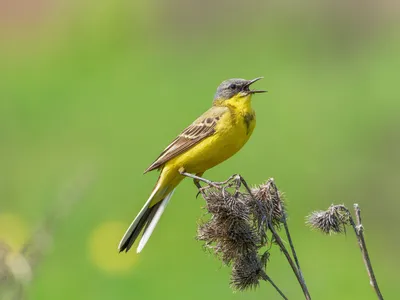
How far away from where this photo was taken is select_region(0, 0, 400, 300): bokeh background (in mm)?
10977

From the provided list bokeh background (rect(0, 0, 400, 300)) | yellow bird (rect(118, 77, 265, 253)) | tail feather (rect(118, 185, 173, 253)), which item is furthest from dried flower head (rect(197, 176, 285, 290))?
yellow bird (rect(118, 77, 265, 253))

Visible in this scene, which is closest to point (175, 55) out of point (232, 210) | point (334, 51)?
point (334, 51)

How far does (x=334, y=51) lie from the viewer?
18875 millimetres

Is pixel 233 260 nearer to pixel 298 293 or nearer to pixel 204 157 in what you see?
pixel 204 157

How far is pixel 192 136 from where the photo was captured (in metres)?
6.55

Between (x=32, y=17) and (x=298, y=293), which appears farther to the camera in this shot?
(x=32, y=17)

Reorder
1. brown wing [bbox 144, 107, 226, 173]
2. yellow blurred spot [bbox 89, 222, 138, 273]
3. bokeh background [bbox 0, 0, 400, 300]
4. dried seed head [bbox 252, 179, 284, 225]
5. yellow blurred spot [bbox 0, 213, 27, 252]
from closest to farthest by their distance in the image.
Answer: dried seed head [bbox 252, 179, 284, 225]
brown wing [bbox 144, 107, 226, 173]
yellow blurred spot [bbox 0, 213, 27, 252]
yellow blurred spot [bbox 89, 222, 138, 273]
bokeh background [bbox 0, 0, 400, 300]

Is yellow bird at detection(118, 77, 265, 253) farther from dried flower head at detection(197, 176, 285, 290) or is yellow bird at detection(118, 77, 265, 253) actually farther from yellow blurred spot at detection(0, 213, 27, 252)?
yellow blurred spot at detection(0, 213, 27, 252)

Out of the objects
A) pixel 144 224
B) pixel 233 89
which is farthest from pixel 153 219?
pixel 233 89

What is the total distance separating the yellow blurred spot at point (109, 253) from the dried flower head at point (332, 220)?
5940 mm

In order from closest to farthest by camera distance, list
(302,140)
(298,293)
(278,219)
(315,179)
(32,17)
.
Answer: (278,219) → (298,293) → (315,179) → (302,140) → (32,17)

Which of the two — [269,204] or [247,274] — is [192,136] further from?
[247,274]

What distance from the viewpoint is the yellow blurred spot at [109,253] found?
10.4 m

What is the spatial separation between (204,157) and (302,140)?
9042 millimetres
